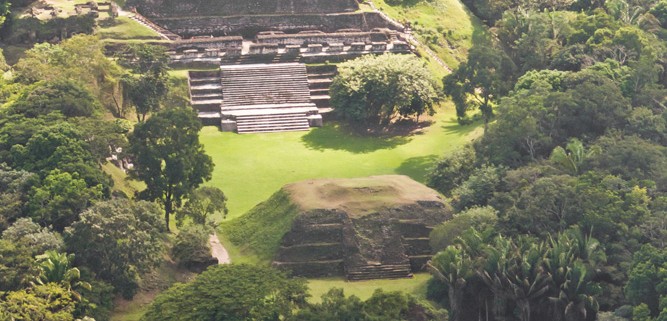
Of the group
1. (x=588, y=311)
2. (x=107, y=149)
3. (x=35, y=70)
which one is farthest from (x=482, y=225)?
(x=35, y=70)

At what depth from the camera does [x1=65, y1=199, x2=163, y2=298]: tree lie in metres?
42.9

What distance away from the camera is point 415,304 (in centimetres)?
4075

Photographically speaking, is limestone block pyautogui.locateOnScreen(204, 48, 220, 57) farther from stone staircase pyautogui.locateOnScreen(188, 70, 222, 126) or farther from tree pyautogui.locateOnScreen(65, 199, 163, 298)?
tree pyautogui.locateOnScreen(65, 199, 163, 298)

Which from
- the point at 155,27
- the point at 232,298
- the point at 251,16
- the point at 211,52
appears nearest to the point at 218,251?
the point at 232,298

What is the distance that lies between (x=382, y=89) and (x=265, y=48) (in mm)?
10286

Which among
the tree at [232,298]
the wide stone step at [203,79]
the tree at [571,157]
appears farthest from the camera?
the wide stone step at [203,79]

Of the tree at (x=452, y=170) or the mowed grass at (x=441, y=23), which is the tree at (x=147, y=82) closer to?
the tree at (x=452, y=170)

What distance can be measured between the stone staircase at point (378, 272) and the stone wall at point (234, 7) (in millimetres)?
30766

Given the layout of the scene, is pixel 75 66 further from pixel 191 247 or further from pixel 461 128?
pixel 461 128

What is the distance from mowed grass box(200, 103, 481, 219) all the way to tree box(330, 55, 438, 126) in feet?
4.59

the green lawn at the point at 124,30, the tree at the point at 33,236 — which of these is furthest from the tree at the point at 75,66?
the tree at the point at 33,236

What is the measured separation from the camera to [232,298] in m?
39.6

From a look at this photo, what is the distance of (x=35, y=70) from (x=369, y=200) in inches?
721

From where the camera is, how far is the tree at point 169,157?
49.6 metres
